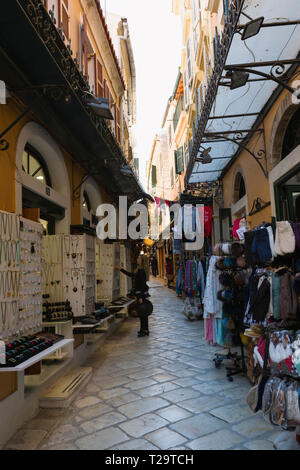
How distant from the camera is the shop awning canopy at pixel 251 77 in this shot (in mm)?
4578

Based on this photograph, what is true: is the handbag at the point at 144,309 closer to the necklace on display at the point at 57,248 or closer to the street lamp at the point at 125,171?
the street lamp at the point at 125,171

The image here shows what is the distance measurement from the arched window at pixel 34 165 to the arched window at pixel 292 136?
4.17 metres

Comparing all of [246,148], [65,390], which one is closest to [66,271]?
[65,390]

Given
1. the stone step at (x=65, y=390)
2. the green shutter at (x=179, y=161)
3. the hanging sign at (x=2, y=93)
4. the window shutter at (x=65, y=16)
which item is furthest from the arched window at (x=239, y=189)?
the green shutter at (x=179, y=161)

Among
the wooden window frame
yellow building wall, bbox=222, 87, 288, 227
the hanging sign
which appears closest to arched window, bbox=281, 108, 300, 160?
yellow building wall, bbox=222, 87, 288, 227

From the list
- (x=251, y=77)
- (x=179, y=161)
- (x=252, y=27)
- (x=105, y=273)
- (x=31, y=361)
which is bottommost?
(x=31, y=361)

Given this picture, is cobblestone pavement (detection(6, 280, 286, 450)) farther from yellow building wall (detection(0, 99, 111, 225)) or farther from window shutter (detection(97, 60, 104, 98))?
window shutter (detection(97, 60, 104, 98))

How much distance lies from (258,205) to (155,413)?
450cm

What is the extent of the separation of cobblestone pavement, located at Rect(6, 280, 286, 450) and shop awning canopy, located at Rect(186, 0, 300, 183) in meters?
3.84

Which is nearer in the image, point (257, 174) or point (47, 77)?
point (47, 77)

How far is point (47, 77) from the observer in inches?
170

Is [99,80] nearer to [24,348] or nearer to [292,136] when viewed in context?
[292,136]
